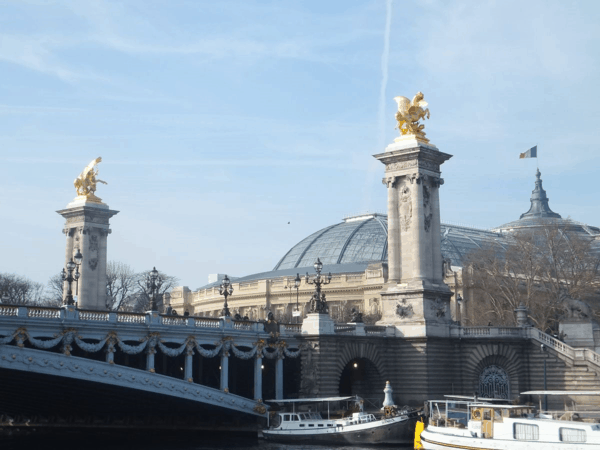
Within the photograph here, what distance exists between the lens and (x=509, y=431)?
149 ft

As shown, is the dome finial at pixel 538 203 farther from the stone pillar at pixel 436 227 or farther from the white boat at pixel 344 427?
the white boat at pixel 344 427

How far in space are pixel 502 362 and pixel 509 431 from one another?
20.1 m

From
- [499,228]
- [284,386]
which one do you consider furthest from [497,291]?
[499,228]

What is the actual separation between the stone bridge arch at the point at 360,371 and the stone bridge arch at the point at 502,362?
17.9 feet

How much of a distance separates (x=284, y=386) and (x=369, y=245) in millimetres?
78014

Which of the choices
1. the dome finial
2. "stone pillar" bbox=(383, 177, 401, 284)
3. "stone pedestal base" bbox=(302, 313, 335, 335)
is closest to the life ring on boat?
"stone pedestal base" bbox=(302, 313, 335, 335)

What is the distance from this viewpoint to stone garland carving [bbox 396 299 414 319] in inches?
2545

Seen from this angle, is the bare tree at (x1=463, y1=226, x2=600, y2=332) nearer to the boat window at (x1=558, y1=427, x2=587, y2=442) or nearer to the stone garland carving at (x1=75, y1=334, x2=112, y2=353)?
the boat window at (x1=558, y1=427, x2=587, y2=442)

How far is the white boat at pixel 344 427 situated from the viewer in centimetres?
5462

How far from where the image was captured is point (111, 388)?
5381 centimetres

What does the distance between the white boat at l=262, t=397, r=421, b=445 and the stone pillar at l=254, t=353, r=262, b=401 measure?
181 cm

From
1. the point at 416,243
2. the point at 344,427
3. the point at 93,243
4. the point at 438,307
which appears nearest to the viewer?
the point at 344,427

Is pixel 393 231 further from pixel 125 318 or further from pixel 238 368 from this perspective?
pixel 125 318

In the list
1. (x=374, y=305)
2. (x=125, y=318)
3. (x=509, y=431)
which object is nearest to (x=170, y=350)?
(x=125, y=318)
